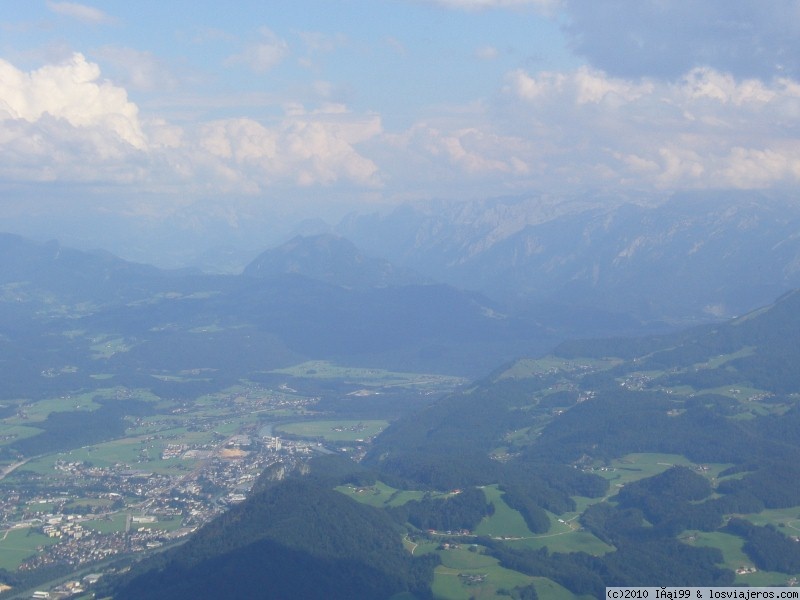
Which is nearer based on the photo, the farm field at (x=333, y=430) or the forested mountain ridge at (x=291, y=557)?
the forested mountain ridge at (x=291, y=557)

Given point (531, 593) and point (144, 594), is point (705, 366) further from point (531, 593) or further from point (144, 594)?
point (144, 594)

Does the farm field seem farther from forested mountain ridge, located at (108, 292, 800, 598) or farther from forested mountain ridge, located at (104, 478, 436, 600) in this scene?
forested mountain ridge, located at (104, 478, 436, 600)

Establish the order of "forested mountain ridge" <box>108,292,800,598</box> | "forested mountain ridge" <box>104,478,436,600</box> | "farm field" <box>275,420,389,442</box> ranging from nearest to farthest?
"forested mountain ridge" <box>104,478,436,600</box> → "forested mountain ridge" <box>108,292,800,598</box> → "farm field" <box>275,420,389,442</box>

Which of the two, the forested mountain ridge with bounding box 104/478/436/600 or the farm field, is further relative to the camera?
the farm field

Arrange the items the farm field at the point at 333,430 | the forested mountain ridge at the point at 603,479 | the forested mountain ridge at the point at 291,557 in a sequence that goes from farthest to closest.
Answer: the farm field at the point at 333,430, the forested mountain ridge at the point at 603,479, the forested mountain ridge at the point at 291,557

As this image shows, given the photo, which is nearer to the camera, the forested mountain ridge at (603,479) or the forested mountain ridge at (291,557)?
the forested mountain ridge at (291,557)

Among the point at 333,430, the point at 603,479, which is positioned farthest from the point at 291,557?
the point at 333,430

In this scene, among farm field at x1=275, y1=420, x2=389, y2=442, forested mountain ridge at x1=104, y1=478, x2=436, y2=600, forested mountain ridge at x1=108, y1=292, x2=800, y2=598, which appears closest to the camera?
forested mountain ridge at x1=104, y1=478, x2=436, y2=600

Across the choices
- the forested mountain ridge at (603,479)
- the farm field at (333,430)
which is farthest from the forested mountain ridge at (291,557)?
the farm field at (333,430)

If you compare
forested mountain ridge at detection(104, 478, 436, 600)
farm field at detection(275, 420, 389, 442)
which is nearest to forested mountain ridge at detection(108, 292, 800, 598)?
forested mountain ridge at detection(104, 478, 436, 600)

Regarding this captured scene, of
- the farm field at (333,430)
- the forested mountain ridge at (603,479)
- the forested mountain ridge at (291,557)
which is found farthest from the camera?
the farm field at (333,430)

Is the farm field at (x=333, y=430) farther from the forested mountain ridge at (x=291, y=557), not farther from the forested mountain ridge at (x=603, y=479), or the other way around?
the forested mountain ridge at (x=291, y=557)
